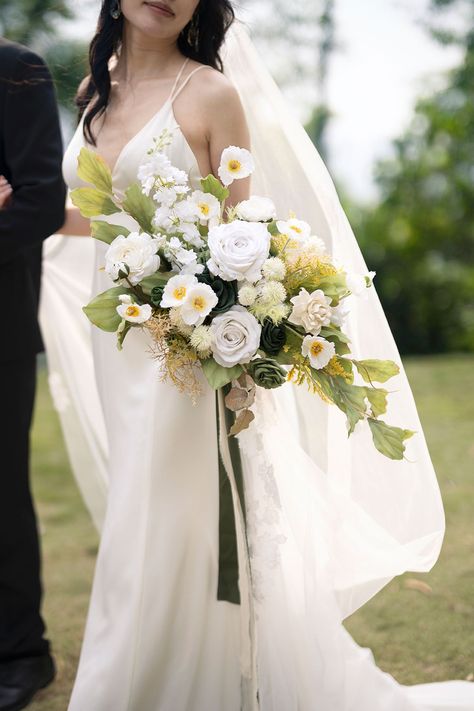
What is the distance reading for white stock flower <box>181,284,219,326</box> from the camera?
8.23 ft

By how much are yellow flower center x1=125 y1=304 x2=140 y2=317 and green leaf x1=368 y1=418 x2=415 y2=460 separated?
75 cm

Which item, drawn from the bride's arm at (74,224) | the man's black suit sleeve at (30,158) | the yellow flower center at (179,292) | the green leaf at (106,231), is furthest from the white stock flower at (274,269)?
the bride's arm at (74,224)

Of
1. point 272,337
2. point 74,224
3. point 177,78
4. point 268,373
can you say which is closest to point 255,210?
point 272,337

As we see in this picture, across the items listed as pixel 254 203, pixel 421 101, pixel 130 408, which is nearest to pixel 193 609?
pixel 130 408

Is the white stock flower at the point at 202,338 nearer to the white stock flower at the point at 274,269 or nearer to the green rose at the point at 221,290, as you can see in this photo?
the green rose at the point at 221,290

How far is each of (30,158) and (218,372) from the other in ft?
4.07

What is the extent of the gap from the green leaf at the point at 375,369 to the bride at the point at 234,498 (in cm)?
38

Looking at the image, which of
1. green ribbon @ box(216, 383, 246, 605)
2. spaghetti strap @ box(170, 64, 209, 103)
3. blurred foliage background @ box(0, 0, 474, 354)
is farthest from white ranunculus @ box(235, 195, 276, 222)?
blurred foliage background @ box(0, 0, 474, 354)

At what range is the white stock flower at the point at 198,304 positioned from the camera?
8.23ft

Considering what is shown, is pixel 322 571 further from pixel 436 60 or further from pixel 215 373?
pixel 436 60

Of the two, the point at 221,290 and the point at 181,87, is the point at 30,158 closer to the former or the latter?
the point at 181,87

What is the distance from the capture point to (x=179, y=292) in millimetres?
2527

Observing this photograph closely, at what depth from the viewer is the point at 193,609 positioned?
115 inches

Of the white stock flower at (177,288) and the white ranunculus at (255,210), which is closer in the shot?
the white stock flower at (177,288)
